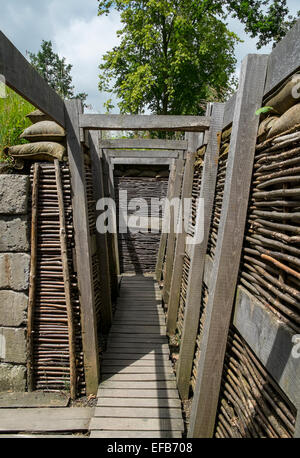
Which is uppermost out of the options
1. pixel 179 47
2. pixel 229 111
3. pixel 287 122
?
pixel 179 47

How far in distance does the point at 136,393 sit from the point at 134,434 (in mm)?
544

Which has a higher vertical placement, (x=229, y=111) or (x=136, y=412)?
(x=229, y=111)

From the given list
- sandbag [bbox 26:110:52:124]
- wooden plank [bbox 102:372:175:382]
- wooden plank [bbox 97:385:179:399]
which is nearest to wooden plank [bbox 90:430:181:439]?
wooden plank [bbox 97:385:179:399]

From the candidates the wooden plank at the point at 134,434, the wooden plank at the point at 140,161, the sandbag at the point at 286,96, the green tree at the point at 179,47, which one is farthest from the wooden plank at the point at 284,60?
the green tree at the point at 179,47

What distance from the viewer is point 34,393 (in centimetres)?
348

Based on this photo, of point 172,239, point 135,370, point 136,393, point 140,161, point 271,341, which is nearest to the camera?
point 271,341

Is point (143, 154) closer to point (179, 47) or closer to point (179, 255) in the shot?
point (179, 255)

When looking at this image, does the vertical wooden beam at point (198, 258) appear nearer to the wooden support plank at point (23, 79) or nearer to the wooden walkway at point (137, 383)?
the wooden walkway at point (137, 383)

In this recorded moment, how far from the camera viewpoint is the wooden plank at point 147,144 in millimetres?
4785

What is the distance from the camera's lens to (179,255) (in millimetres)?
4520

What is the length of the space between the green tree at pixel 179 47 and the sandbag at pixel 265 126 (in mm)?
11770

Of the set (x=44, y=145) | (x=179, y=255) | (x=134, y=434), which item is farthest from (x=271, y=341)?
(x=179, y=255)

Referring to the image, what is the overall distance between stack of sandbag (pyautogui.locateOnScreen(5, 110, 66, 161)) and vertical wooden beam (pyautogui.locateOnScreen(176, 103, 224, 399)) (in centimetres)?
152
